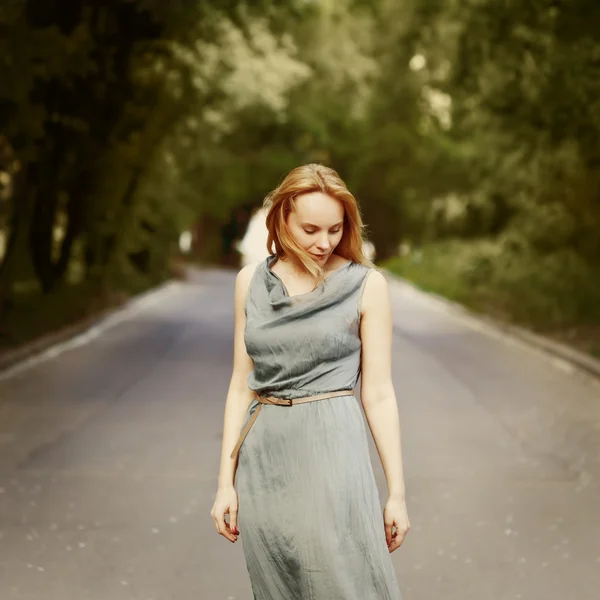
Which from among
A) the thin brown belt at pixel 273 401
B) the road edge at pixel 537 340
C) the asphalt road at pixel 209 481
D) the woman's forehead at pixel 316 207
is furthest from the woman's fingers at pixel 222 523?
the road edge at pixel 537 340

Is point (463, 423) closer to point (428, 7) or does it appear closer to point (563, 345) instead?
point (563, 345)

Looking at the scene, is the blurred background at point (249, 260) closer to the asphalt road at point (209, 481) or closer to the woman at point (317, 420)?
the asphalt road at point (209, 481)

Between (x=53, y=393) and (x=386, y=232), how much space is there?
47027 mm

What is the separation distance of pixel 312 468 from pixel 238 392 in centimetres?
35

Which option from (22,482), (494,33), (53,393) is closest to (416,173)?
(494,33)

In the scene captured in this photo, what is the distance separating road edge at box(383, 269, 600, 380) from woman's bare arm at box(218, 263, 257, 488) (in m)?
12.2

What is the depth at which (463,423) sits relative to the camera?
431 inches

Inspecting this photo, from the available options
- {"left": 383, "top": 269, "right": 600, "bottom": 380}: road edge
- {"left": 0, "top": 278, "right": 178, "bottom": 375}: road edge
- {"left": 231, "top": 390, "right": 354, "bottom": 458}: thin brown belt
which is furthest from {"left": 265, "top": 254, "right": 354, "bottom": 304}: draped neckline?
{"left": 383, "top": 269, "right": 600, "bottom": 380}: road edge

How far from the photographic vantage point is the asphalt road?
19.5 feet

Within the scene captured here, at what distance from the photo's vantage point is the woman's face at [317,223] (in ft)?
10.3

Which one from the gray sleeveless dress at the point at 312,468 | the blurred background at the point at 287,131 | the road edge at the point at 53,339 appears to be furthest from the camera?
the blurred background at the point at 287,131

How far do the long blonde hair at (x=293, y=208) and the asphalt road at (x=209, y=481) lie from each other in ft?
9.25

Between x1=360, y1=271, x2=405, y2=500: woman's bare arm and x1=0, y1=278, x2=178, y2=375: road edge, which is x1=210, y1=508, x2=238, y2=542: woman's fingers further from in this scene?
x1=0, y1=278, x2=178, y2=375: road edge

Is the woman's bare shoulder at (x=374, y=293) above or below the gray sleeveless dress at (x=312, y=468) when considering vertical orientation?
above
